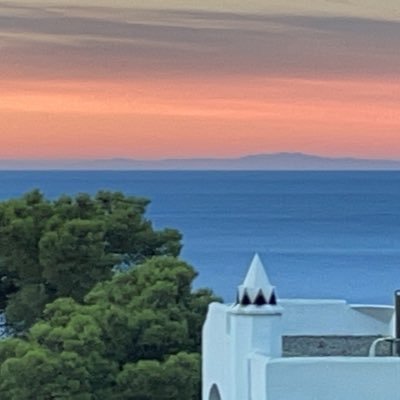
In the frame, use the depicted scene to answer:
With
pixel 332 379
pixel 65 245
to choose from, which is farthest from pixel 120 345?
pixel 332 379

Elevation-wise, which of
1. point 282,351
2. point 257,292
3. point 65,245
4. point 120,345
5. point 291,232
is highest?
point 291,232

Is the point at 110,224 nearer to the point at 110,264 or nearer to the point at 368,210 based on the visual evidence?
the point at 110,264

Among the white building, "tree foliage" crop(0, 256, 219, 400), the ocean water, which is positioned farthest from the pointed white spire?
the ocean water

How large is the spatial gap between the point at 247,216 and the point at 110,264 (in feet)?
393

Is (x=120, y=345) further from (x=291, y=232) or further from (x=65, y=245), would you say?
(x=291, y=232)

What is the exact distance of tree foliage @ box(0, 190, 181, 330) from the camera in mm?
31375

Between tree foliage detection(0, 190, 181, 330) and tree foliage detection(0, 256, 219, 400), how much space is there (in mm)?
2111

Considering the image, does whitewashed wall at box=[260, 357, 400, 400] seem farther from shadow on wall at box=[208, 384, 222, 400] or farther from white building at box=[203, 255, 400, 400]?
shadow on wall at box=[208, 384, 222, 400]

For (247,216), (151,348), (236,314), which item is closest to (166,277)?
(151,348)

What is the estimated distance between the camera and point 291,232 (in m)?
126

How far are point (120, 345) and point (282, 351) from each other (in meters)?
7.69

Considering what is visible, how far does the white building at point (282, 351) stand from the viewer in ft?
59.4

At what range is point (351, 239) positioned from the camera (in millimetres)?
121688

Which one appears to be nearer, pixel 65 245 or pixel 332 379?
pixel 332 379
